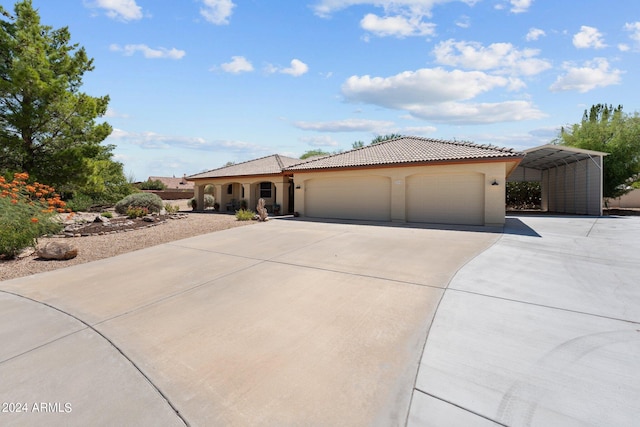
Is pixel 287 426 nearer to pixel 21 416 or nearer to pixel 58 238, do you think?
pixel 21 416

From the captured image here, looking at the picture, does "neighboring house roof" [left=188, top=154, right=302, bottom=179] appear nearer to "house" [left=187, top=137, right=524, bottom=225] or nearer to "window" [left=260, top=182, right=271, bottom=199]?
"house" [left=187, top=137, right=524, bottom=225]

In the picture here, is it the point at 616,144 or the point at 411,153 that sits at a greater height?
the point at 616,144

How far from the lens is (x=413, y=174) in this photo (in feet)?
49.6

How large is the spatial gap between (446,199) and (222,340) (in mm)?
13178

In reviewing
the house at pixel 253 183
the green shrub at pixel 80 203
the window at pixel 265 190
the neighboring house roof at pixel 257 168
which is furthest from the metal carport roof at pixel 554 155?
the green shrub at pixel 80 203

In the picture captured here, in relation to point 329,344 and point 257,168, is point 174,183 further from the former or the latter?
point 329,344

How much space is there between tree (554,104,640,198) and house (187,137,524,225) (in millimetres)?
10544

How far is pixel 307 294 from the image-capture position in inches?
210

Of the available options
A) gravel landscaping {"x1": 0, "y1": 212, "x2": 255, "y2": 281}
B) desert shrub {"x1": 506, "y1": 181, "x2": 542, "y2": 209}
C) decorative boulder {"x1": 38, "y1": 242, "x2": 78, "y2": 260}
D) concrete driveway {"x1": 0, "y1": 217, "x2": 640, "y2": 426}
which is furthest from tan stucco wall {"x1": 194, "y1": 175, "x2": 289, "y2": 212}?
desert shrub {"x1": 506, "y1": 181, "x2": 542, "y2": 209}

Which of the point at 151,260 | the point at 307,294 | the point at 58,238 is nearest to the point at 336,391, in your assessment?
the point at 307,294

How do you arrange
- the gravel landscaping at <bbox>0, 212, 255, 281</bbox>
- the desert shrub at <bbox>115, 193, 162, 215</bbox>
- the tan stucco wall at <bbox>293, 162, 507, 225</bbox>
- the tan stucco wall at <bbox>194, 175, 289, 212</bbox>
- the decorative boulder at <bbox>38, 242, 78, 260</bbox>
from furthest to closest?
1. the tan stucco wall at <bbox>194, 175, 289, 212</bbox>
2. the desert shrub at <bbox>115, 193, 162, 215</bbox>
3. the tan stucco wall at <bbox>293, 162, 507, 225</bbox>
4. the decorative boulder at <bbox>38, 242, 78, 260</bbox>
5. the gravel landscaping at <bbox>0, 212, 255, 281</bbox>

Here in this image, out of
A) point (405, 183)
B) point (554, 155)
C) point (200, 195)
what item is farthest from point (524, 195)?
point (200, 195)

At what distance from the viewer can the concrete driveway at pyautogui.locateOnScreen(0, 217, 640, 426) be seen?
8.64ft

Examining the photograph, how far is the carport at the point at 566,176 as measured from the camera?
17719mm
